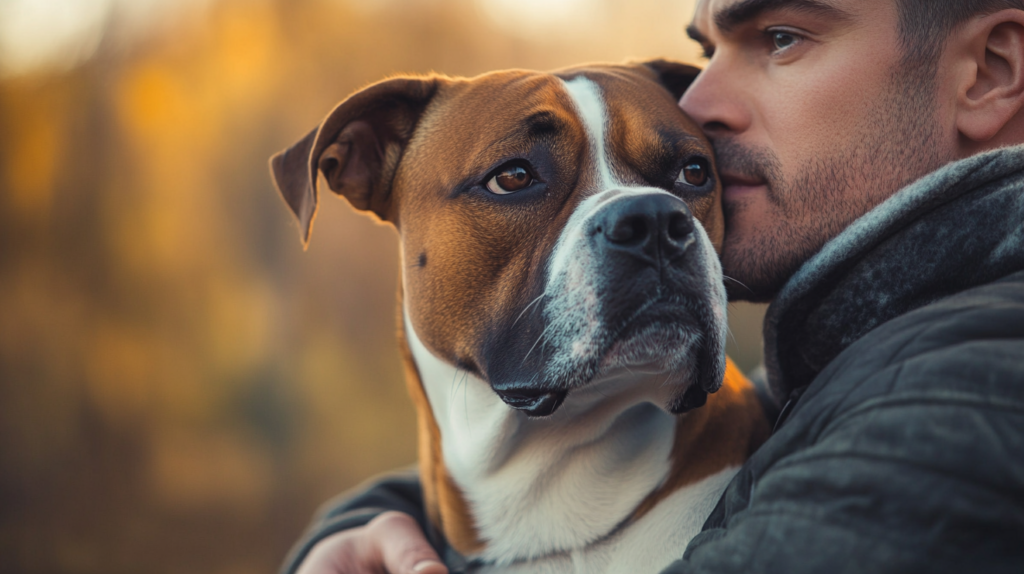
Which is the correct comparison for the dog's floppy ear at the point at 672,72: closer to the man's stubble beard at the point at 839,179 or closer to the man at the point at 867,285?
the man at the point at 867,285

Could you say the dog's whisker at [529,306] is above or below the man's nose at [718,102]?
below

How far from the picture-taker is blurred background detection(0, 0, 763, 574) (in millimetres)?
9188

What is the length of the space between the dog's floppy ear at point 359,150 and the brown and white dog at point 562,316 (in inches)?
0.5

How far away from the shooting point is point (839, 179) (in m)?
2.27

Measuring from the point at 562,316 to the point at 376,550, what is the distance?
1.08 metres

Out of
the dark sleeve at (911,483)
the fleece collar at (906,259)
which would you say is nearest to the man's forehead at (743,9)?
the fleece collar at (906,259)

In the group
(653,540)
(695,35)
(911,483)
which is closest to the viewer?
(911,483)

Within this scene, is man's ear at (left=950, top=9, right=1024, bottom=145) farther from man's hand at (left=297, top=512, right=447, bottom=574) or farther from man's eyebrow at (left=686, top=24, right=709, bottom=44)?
man's hand at (left=297, top=512, right=447, bottom=574)

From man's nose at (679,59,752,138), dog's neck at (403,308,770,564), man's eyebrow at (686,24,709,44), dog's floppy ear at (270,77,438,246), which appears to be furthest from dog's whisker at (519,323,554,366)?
man's eyebrow at (686,24,709,44)

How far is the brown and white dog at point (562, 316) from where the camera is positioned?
5.96 feet

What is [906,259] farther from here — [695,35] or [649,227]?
[695,35]

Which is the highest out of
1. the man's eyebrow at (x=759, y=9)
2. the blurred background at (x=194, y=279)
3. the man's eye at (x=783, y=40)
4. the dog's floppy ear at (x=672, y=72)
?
the man's eyebrow at (x=759, y=9)

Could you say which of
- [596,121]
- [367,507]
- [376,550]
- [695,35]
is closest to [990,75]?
[695,35]

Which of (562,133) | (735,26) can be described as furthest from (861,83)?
(562,133)
